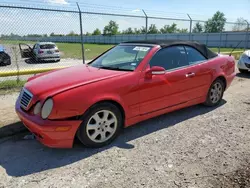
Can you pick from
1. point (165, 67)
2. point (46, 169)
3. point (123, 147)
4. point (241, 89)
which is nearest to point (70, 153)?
point (46, 169)

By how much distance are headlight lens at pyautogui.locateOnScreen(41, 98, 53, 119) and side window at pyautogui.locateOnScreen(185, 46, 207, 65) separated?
2775 millimetres

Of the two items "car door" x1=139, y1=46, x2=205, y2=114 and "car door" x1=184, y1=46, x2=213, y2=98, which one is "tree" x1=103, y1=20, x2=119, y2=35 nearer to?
"car door" x1=184, y1=46, x2=213, y2=98

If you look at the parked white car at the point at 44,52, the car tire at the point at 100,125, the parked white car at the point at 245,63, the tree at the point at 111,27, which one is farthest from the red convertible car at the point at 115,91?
the parked white car at the point at 44,52

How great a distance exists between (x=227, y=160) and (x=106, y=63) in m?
Answer: 2.51

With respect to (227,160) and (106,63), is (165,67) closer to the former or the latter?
(106,63)

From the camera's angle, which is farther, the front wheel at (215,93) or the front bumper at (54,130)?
the front wheel at (215,93)

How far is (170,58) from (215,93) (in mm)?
1575

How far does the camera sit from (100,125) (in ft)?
11.3

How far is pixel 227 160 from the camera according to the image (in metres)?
3.12

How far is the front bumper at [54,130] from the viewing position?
119 inches

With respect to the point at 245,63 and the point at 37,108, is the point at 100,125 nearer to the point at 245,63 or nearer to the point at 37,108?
the point at 37,108

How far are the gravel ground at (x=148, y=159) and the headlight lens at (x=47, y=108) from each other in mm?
636

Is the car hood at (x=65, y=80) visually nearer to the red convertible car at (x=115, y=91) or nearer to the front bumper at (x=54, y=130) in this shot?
the red convertible car at (x=115, y=91)

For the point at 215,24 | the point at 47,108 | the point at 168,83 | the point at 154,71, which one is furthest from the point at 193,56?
the point at 215,24
